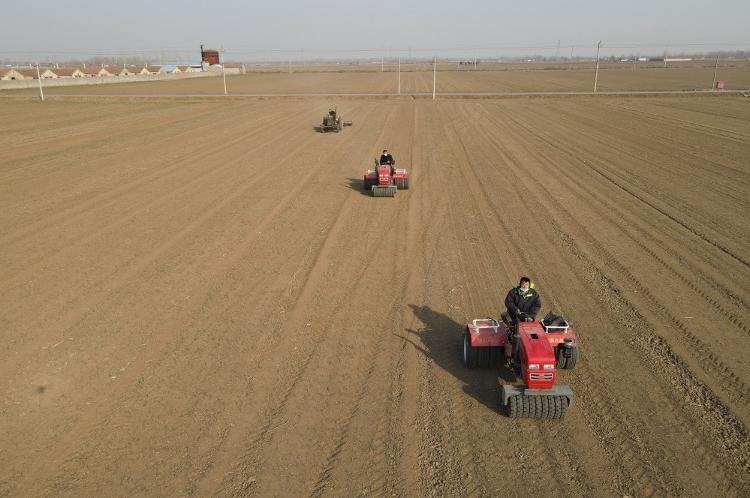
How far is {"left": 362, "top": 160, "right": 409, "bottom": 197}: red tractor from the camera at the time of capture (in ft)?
52.7

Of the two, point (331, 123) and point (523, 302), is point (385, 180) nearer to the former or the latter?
point (523, 302)

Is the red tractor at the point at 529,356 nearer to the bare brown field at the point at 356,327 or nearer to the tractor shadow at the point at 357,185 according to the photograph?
the bare brown field at the point at 356,327

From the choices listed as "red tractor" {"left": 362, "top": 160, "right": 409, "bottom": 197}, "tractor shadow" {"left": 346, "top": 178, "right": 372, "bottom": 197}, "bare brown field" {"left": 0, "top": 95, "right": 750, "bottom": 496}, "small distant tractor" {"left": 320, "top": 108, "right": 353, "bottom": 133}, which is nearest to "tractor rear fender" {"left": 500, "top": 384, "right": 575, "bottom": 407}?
"bare brown field" {"left": 0, "top": 95, "right": 750, "bottom": 496}

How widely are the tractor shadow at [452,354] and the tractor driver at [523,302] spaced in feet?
2.73

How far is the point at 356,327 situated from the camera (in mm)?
8859

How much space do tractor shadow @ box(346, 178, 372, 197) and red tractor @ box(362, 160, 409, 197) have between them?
0.72 ft

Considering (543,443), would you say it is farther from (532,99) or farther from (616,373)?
(532,99)

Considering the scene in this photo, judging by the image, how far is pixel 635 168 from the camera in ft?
65.4

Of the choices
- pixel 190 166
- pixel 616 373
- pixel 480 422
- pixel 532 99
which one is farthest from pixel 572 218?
pixel 532 99

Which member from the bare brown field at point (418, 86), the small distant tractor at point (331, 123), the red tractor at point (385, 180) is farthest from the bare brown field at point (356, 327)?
the bare brown field at point (418, 86)

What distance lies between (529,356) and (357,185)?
1226 centimetres

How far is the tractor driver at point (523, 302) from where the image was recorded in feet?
24.5

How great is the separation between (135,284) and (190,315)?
77.8 inches

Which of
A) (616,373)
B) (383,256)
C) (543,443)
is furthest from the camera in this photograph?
(383,256)
